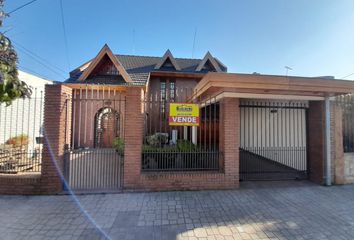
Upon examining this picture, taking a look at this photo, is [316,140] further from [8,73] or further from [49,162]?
[8,73]

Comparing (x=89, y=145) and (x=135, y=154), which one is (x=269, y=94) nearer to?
(x=135, y=154)

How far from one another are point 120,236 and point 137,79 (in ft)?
35.2

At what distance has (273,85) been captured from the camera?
4.76m

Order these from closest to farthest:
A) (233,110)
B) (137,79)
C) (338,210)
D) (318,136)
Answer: (338,210) → (233,110) → (318,136) → (137,79)

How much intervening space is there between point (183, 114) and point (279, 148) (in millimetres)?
3634

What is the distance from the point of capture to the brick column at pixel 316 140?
5.55m

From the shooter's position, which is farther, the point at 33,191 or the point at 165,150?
the point at 165,150

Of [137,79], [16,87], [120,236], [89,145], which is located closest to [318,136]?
[120,236]

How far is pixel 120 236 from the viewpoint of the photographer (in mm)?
2930

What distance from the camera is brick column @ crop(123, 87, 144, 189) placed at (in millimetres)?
4793

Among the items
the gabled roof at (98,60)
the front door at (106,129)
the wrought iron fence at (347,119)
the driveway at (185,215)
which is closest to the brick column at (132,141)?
the driveway at (185,215)

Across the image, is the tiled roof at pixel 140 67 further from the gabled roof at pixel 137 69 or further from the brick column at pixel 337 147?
the brick column at pixel 337 147

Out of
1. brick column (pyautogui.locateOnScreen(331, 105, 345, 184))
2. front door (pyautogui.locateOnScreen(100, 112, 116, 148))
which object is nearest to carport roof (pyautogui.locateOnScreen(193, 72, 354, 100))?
brick column (pyautogui.locateOnScreen(331, 105, 345, 184))

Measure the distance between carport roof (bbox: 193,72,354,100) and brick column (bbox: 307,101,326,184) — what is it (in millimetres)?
669
